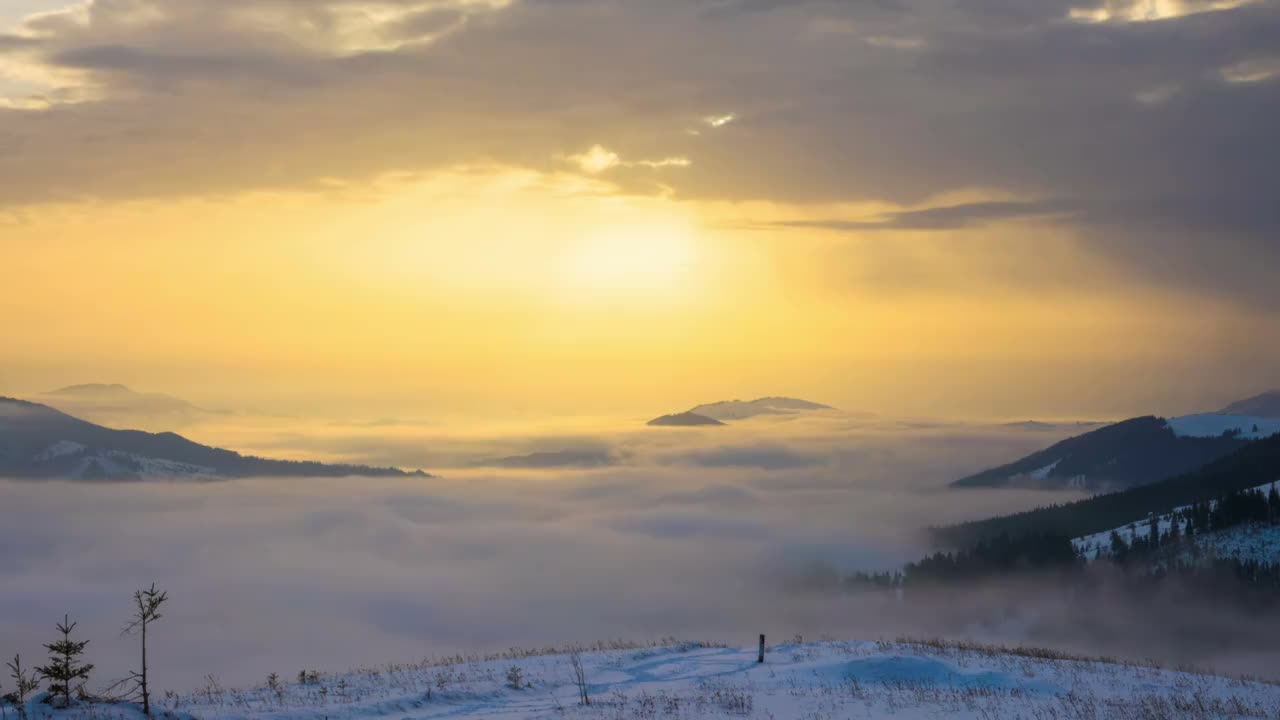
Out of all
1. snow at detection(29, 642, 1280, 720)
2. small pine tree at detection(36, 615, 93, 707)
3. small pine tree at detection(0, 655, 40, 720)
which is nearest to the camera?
small pine tree at detection(0, 655, 40, 720)

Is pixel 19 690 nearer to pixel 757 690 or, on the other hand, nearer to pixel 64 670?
pixel 64 670

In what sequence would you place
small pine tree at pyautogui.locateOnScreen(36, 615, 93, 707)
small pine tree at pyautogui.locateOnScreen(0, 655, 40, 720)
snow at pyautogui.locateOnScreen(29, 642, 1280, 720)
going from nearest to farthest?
small pine tree at pyautogui.locateOnScreen(0, 655, 40, 720), small pine tree at pyautogui.locateOnScreen(36, 615, 93, 707), snow at pyautogui.locateOnScreen(29, 642, 1280, 720)

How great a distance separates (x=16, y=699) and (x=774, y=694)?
21.4 metres

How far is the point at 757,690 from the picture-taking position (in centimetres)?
3728

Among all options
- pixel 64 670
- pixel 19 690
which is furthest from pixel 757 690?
pixel 19 690

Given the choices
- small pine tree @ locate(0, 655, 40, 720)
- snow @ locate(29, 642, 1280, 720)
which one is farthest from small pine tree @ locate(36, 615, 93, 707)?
snow @ locate(29, 642, 1280, 720)

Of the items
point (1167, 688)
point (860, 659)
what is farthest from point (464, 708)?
point (1167, 688)

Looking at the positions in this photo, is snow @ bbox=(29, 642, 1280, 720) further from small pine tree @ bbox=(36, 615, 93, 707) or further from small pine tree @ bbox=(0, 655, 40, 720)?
small pine tree @ bbox=(36, 615, 93, 707)

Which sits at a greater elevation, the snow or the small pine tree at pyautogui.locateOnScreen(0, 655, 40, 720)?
the small pine tree at pyautogui.locateOnScreen(0, 655, 40, 720)

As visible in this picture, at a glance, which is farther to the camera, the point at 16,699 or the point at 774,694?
the point at 774,694

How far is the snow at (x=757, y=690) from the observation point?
3275 centimetres

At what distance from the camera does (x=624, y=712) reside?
32.9 meters

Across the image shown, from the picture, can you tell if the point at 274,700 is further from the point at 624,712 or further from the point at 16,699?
the point at 624,712

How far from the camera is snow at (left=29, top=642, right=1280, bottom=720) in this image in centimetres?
3275
